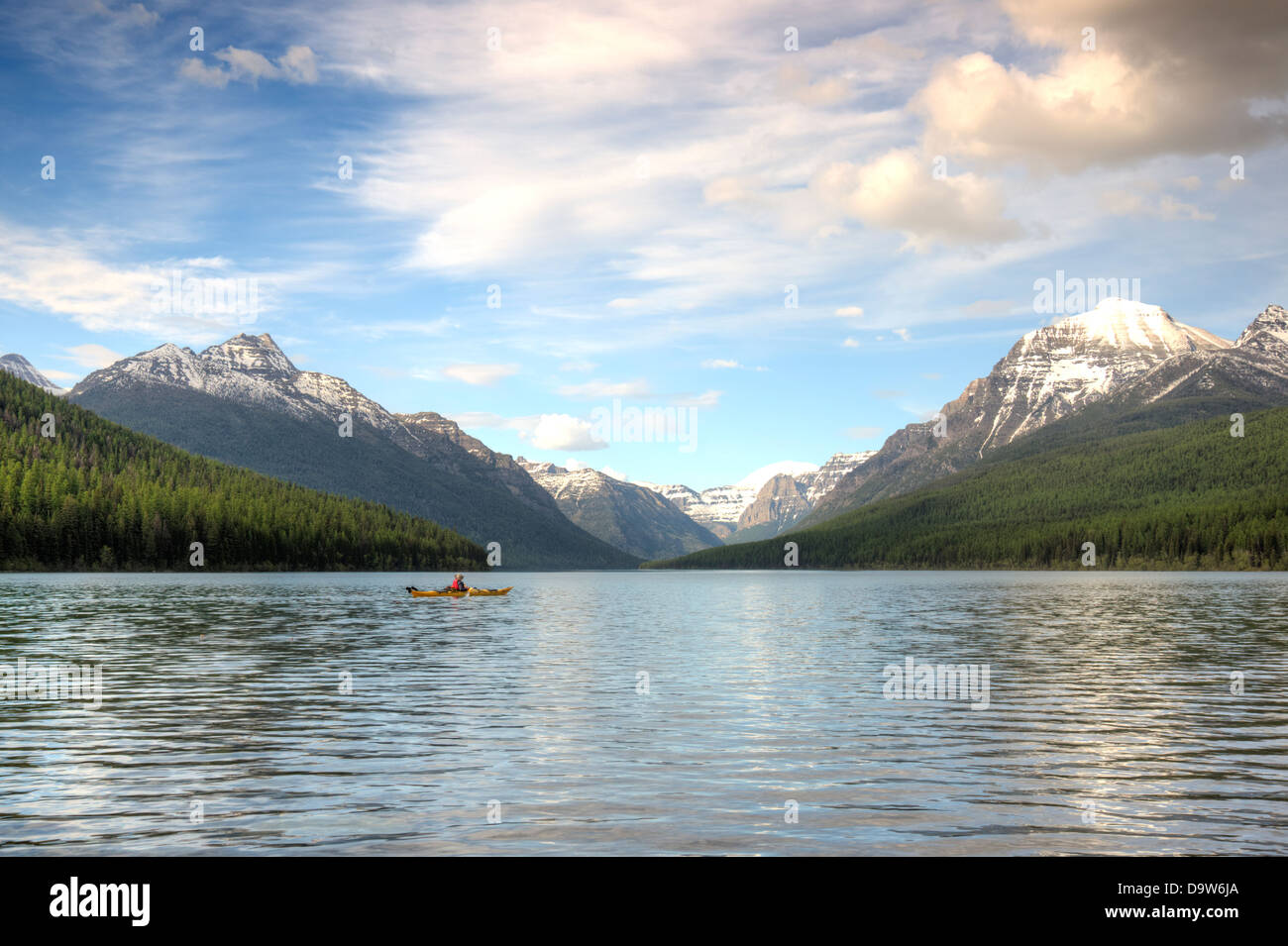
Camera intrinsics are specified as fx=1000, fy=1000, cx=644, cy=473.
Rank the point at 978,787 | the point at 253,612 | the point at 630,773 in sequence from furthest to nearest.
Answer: the point at 253,612 → the point at 630,773 → the point at 978,787

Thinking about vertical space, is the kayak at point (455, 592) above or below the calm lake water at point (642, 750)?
below

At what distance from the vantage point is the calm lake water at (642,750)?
18609 mm

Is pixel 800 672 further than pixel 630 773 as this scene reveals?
Yes

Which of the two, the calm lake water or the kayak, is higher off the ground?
the calm lake water

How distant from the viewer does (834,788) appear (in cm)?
2277

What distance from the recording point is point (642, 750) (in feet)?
91.9

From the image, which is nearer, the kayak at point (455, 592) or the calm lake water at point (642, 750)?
the calm lake water at point (642, 750)

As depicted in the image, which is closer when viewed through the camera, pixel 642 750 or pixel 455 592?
pixel 642 750

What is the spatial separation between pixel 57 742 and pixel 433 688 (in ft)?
54.6

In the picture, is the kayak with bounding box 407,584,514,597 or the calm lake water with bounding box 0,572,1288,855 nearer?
the calm lake water with bounding box 0,572,1288,855

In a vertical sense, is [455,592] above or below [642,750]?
below

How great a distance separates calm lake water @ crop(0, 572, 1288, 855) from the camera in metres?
18.6
